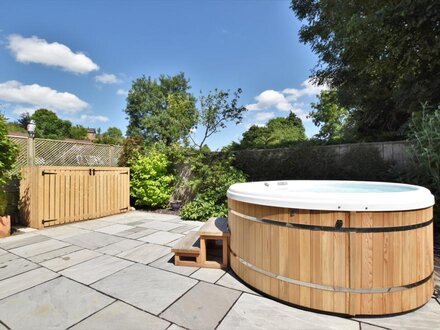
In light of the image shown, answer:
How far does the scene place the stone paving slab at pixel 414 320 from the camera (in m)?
1.74

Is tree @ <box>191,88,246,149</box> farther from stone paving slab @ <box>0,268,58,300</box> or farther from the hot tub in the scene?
the hot tub

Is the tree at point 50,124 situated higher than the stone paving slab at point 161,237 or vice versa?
the tree at point 50,124

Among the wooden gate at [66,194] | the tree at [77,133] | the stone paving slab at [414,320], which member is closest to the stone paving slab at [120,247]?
the wooden gate at [66,194]

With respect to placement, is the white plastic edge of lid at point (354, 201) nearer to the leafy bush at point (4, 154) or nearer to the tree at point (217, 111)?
the leafy bush at point (4, 154)

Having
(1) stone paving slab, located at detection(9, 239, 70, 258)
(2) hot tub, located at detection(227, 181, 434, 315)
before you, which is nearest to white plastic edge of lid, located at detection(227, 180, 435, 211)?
(2) hot tub, located at detection(227, 181, 434, 315)

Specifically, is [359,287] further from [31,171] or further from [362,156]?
[31,171]

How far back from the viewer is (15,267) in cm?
291

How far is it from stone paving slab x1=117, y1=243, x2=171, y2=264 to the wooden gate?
8.61 feet

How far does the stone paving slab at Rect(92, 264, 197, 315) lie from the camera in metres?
2.10

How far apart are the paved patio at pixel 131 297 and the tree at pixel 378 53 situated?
14.6ft

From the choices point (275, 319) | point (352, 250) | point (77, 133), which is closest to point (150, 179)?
point (275, 319)

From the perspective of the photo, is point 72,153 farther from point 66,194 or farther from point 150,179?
point 150,179

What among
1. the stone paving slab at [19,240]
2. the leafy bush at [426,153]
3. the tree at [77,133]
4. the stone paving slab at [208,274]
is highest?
the tree at [77,133]

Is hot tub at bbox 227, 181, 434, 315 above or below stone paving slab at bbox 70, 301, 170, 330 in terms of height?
above
